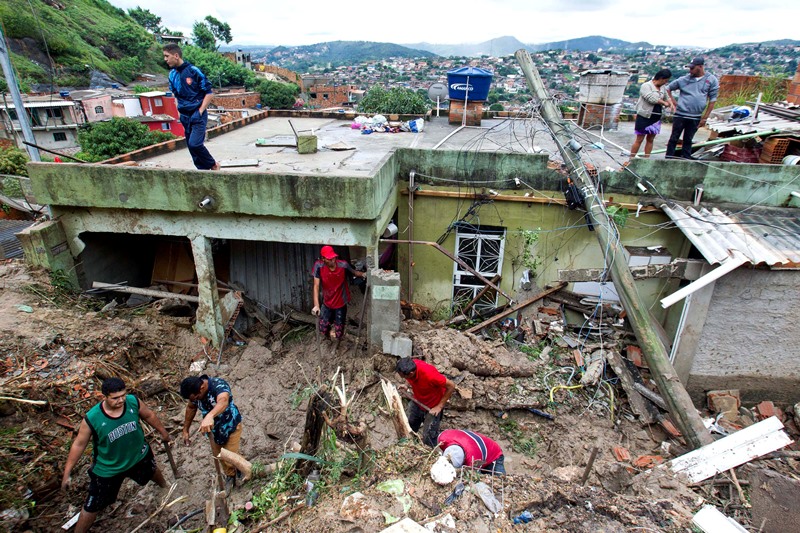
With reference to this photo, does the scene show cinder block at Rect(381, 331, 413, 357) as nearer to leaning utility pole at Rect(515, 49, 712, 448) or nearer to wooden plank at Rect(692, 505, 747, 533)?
leaning utility pole at Rect(515, 49, 712, 448)

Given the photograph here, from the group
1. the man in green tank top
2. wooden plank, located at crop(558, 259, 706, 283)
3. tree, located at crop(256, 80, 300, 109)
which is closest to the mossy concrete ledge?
the man in green tank top

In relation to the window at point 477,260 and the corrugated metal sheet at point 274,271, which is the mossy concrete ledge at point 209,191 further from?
the window at point 477,260

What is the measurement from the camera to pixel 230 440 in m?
5.15

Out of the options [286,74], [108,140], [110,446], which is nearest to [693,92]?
[110,446]

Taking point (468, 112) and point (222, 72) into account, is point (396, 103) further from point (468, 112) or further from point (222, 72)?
point (222, 72)

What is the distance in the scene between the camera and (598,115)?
39.2ft

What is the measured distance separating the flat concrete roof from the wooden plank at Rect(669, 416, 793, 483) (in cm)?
548

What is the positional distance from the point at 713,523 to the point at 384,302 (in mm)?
4610

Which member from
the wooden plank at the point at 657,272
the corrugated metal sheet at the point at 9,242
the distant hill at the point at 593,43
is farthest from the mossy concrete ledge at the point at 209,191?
the distant hill at the point at 593,43

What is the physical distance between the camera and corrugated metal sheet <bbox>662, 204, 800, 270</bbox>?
21.1ft

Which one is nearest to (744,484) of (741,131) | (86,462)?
(741,131)

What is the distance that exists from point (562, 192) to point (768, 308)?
388 centimetres

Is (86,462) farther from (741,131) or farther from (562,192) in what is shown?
(741,131)

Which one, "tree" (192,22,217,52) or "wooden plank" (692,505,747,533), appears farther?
"tree" (192,22,217,52)
